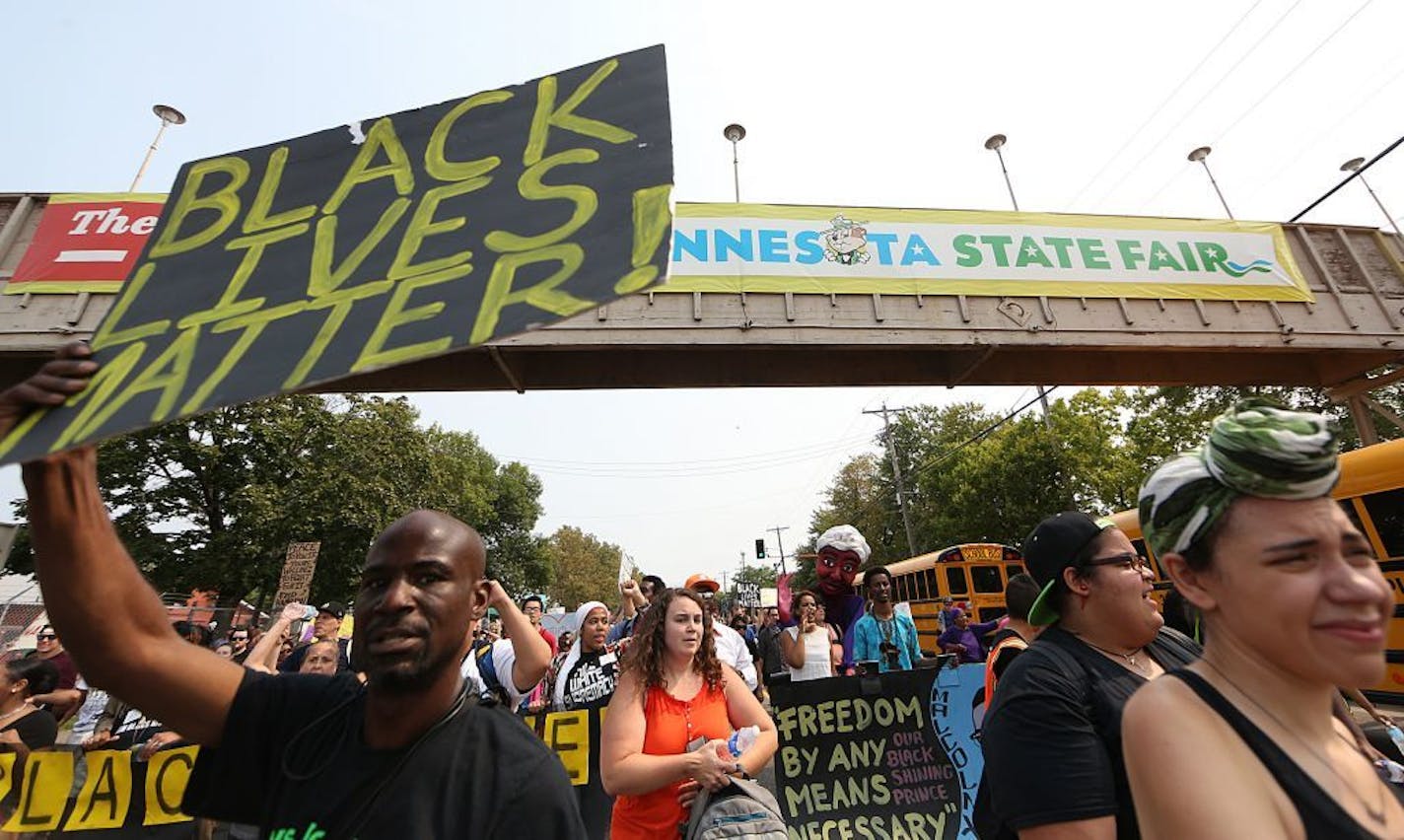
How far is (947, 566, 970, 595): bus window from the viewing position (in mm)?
16906

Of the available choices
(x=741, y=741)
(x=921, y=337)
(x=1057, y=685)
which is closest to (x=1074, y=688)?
(x=1057, y=685)

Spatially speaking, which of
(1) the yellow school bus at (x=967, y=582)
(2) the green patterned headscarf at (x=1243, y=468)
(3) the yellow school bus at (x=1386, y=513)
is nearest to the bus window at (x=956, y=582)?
(1) the yellow school bus at (x=967, y=582)

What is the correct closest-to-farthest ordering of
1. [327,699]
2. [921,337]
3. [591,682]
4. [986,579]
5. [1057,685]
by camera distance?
1. [327,699]
2. [1057,685]
3. [591,682]
4. [921,337]
5. [986,579]

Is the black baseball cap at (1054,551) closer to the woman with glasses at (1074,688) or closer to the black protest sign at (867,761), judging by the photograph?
the woman with glasses at (1074,688)

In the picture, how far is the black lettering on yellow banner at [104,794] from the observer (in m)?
4.71

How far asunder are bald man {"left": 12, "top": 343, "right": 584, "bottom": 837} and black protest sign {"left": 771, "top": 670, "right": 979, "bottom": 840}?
3.80 meters

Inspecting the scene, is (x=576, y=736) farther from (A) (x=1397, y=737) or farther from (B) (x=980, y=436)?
(B) (x=980, y=436)

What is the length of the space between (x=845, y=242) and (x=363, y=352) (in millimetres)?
9332

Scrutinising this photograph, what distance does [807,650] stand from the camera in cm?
659

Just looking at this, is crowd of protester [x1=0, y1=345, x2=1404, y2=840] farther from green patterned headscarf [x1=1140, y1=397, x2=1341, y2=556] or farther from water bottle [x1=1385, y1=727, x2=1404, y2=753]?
water bottle [x1=1385, y1=727, x2=1404, y2=753]

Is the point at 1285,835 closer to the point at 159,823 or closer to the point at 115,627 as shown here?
the point at 115,627

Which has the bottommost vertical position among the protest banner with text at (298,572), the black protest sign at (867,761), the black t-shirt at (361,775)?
the black protest sign at (867,761)

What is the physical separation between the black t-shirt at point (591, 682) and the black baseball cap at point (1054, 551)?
3677mm

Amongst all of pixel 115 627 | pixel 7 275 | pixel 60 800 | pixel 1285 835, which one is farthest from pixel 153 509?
pixel 1285 835
